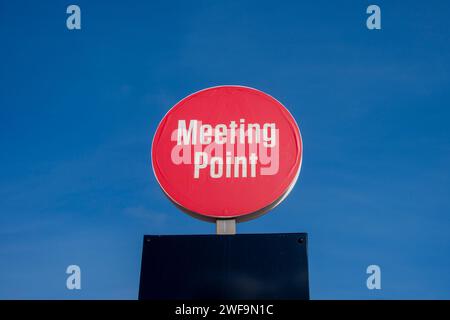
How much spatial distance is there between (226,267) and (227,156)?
1.84m

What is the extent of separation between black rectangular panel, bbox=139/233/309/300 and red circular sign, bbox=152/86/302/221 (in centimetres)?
53

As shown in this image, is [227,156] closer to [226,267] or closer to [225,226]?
[225,226]

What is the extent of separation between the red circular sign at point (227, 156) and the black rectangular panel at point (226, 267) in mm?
529

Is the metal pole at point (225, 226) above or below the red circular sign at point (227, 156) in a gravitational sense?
below

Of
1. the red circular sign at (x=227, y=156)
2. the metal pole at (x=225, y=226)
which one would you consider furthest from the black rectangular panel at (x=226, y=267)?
the red circular sign at (x=227, y=156)

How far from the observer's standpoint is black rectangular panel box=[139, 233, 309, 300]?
10484 mm

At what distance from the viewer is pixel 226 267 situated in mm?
10742

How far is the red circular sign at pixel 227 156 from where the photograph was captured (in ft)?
36.8

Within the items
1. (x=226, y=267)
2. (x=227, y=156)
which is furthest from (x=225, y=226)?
(x=227, y=156)

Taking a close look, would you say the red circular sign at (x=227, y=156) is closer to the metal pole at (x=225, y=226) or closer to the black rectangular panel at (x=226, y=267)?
the metal pole at (x=225, y=226)
